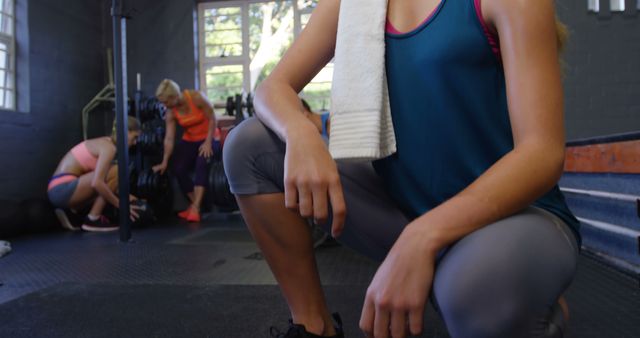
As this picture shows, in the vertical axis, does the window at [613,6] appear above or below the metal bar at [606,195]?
above

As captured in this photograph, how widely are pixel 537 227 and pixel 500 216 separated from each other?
39mm

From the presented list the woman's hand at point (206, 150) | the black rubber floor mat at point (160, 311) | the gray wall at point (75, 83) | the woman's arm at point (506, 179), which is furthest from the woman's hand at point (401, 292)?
the woman's hand at point (206, 150)

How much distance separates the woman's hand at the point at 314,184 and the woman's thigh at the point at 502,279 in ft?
0.48

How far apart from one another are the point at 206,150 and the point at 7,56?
5.39 feet

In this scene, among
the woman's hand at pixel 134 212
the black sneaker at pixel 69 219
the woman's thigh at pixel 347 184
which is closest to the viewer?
the woman's thigh at pixel 347 184

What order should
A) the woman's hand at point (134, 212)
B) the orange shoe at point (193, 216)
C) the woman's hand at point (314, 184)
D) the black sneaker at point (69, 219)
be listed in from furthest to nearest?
the orange shoe at point (193, 216)
the black sneaker at point (69, 219)
the woman's hand at point (134, 212)
the woman's hand at point (314, 184)

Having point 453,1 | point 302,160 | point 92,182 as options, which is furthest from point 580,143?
point 92,182

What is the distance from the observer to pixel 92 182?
3266 millimetres

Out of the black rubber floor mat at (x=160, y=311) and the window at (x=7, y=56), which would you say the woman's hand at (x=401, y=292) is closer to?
the black rubber floor mat at (x=160, y=311)

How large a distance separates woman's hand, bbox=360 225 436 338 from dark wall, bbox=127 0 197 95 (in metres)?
4.58

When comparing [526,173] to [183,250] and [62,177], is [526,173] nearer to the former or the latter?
[183,250]

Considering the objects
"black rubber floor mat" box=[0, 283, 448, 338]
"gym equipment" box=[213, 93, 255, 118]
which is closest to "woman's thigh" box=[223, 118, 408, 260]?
"black rubber floor mat" box=[0, 283, 448, 338]

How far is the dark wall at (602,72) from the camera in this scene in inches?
135

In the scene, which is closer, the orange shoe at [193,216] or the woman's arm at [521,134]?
the woman's arm at [521,134]
